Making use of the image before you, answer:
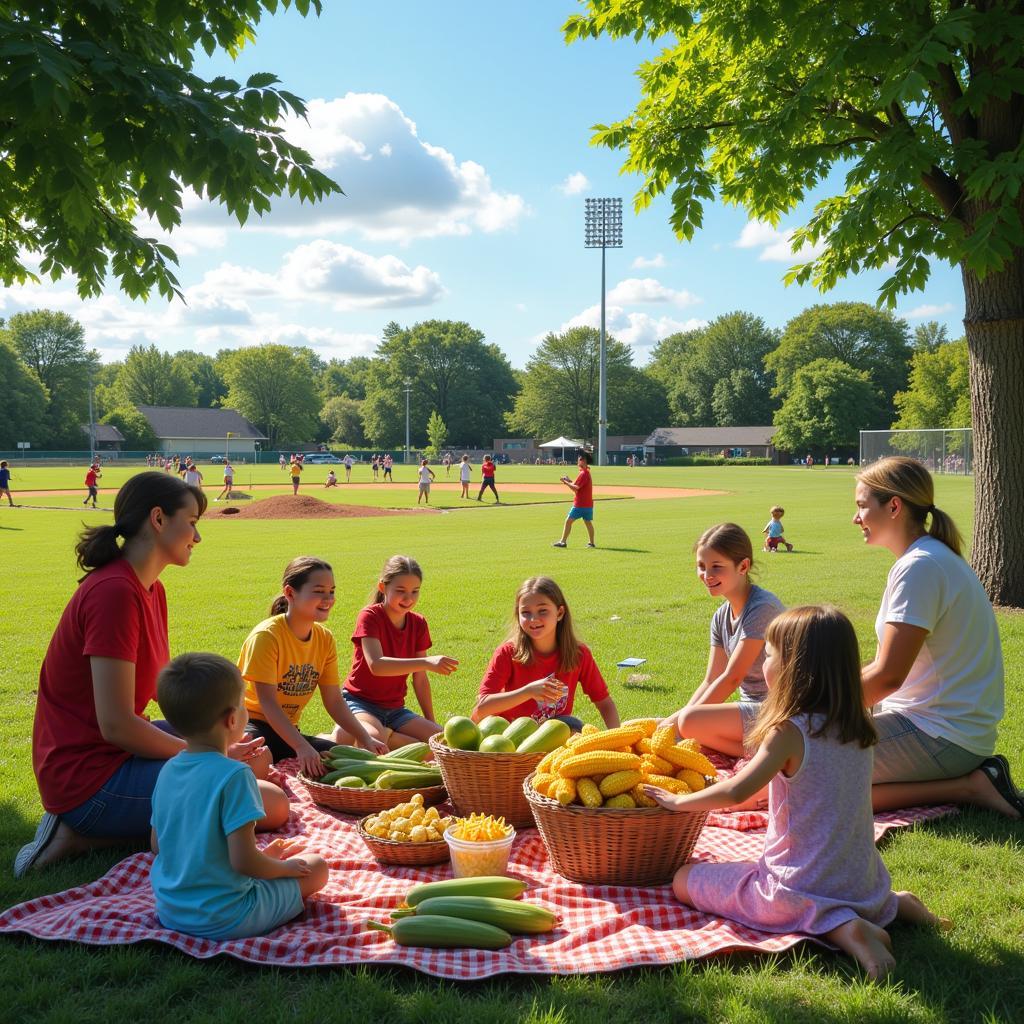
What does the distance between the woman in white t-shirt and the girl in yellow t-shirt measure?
2940mm

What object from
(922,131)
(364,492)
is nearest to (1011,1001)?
(922,131)

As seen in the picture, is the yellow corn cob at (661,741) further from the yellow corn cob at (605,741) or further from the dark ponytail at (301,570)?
the dark ponytail at (301,570)

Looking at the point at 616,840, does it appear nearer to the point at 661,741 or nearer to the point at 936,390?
the point at 661,741

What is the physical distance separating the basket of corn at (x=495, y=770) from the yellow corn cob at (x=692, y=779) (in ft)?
2.29

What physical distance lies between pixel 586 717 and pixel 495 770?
2.70 meters

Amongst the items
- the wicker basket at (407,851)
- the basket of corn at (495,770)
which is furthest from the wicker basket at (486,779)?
the wicker basket at (407,851)

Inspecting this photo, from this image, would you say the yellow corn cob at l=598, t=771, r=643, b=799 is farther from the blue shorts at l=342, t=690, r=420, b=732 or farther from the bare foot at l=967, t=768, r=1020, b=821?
the blue shorts at l=342, t=690, r=420, b=732

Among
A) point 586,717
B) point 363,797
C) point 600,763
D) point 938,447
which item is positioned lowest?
point 586,717

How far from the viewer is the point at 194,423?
117 meters

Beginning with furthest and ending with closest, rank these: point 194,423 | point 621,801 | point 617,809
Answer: point 194,423 → point 621,801 → point 617,809

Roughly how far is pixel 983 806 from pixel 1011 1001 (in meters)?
1.94

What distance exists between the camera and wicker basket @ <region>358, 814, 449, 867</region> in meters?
4.27

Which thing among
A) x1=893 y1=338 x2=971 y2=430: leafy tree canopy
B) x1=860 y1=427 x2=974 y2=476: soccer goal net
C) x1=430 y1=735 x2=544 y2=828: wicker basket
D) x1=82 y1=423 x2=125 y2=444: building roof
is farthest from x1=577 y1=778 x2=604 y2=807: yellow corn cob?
x1=82 y1=423 x2=125 y2=444: building roof

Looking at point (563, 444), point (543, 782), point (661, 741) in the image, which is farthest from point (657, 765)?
point (563, 444)
